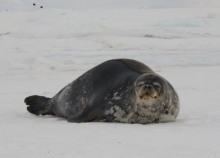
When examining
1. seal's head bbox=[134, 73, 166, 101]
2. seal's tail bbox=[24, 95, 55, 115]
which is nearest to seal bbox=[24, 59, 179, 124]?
seal's head bbox=[134, 73, 166, 101]

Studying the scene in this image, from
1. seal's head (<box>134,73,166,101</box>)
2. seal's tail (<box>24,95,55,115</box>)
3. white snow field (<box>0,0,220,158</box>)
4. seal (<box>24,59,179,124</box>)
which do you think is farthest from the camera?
seal's tail (<box>24,95,55,115</box>)

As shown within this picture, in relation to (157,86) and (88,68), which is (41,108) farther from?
(88,68)

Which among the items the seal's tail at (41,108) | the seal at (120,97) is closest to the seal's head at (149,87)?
the seal at (120,97)

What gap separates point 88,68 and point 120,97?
6.62 metres

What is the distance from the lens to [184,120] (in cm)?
412

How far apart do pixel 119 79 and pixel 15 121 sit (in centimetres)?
109

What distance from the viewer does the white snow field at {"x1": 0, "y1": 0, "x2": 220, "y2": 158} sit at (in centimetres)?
274

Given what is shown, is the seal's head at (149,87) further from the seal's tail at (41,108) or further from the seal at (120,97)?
the seal's tail at (41,108)

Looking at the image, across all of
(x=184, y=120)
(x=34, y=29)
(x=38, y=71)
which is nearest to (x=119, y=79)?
(x=184, y=120)

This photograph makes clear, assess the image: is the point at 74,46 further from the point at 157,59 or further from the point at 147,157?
the point at 147,157

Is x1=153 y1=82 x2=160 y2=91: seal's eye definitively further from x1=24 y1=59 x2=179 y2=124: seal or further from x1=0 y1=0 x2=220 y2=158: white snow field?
x1=0 y1=0 x2=220 y2=158: white snow field

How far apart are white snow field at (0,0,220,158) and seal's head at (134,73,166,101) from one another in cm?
29

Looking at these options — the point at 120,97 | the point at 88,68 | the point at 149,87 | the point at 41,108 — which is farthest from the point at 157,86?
the point at 88,68

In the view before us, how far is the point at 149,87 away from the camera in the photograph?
375cm
